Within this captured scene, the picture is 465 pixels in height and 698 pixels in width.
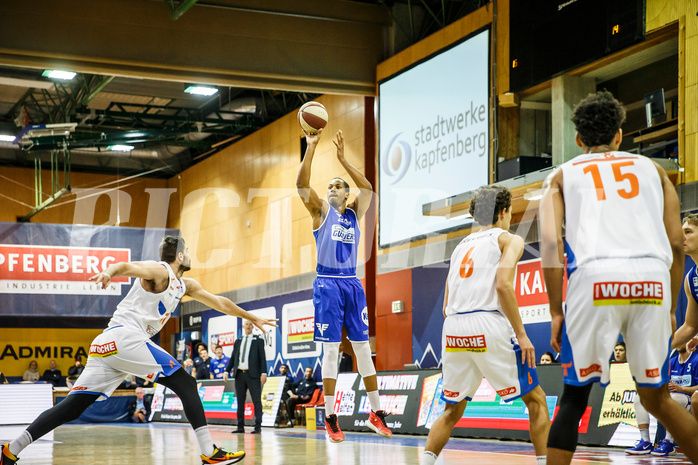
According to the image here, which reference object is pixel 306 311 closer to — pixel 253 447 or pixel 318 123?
pixel 253 447

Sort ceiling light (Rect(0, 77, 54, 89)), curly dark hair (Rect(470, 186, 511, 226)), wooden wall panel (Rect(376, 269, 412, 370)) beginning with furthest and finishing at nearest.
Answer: ceiling light (Rect(0, 77, 54, 89))
wooden wall panel (Rect(376, 269, 412, 370))
curly dark hair (Rect(470, 186, 511, 226))

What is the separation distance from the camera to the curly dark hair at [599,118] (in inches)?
152

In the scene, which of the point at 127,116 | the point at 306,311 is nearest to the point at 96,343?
the point at 306,311

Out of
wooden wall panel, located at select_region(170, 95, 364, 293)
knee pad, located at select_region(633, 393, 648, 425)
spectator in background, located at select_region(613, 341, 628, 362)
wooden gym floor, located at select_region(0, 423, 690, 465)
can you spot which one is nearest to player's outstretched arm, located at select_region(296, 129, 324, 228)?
wooden gym floor, located at select_region(0, 423, 690, 465)

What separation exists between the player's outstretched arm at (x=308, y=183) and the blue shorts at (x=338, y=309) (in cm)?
59

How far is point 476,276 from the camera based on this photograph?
488 cm

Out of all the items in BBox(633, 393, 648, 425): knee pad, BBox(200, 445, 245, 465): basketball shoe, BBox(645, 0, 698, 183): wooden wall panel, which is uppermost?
BBox(645, 0, 698, 183): wooden wall panel

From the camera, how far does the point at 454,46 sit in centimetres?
1574

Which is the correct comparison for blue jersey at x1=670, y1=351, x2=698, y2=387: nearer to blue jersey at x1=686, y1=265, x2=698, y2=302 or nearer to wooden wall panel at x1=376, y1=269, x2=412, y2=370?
blue jersey at x1=686, y1=265, x2=698, y2=302

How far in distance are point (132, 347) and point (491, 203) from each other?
302 centimetres

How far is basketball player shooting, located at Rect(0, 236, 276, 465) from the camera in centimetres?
609

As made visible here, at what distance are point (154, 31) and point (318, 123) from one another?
1052 centimetres

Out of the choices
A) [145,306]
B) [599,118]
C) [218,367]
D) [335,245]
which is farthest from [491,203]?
[218,367]

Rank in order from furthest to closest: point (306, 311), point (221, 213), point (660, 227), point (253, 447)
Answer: point (221, 213)
point (306, 311)
point (253, 447)
point (660, 227)
